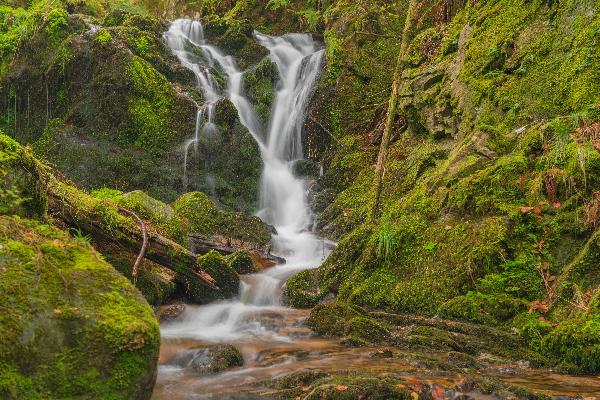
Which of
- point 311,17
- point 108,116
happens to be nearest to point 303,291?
point 108,116

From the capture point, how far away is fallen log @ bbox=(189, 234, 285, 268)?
32.4 ft

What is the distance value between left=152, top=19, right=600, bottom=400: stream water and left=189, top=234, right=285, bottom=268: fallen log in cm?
33

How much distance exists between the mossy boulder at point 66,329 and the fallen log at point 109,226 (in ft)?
8.76

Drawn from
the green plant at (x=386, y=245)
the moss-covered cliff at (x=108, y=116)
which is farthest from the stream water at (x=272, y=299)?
the green plant at (x=386, y=245)

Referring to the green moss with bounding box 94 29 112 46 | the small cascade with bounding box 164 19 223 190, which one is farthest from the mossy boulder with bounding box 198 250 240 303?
the green moss with bounding box 94 29 112 46

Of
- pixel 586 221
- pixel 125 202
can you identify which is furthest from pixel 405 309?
pixel 125 202

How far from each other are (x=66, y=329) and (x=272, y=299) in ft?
17.0

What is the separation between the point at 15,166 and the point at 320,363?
11.0ft

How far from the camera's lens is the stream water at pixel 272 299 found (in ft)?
15.0

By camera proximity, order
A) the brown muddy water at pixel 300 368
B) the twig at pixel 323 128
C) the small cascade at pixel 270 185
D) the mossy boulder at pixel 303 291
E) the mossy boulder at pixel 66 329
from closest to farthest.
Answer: the mossy boulder at pixel 66 329
the brown muddy water at pixel 300 368
the small cascade at pixel 270 185
the mossy boulder at pixel 303 291
the twig at pixel 323 128

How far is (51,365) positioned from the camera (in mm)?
2979

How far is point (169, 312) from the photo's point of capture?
695cm

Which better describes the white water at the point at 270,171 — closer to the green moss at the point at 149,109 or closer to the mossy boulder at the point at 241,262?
the mossy boulder at the point at 241,262

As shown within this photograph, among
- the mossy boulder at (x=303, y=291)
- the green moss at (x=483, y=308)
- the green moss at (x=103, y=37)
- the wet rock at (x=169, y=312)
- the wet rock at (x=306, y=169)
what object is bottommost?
the wet rock at (x=169, y=312)
